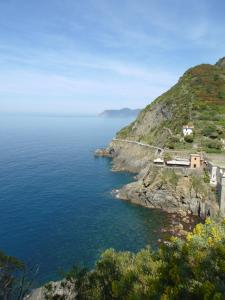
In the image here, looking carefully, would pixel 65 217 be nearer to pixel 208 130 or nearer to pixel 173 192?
pixel 173 192

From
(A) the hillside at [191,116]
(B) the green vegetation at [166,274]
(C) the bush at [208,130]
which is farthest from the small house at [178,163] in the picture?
(B) the green vegetation at [166,274]

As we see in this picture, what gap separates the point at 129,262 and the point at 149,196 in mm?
44278

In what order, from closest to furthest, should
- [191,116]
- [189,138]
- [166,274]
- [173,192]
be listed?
[166,274] < [173,192] < [189,138] < [191,116]

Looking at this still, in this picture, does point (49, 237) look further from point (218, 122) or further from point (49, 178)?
point (218, 122)

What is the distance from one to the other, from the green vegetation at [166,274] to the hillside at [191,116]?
201 ft

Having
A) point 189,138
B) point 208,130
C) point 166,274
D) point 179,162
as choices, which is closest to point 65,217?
point 179,162

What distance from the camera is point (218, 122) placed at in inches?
3509

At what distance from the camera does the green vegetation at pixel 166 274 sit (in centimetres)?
1575

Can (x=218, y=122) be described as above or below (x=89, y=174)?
above

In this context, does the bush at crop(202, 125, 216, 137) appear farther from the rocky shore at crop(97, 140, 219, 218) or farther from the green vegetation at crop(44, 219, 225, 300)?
the green vegetation at crop(44, 219, 225, 300)

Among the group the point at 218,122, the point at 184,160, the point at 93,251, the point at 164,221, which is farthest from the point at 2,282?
the point at 218,122

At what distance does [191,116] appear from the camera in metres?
95.6

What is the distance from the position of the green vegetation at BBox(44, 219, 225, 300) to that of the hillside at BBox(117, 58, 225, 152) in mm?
61298

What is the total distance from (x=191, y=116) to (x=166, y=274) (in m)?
82.5
